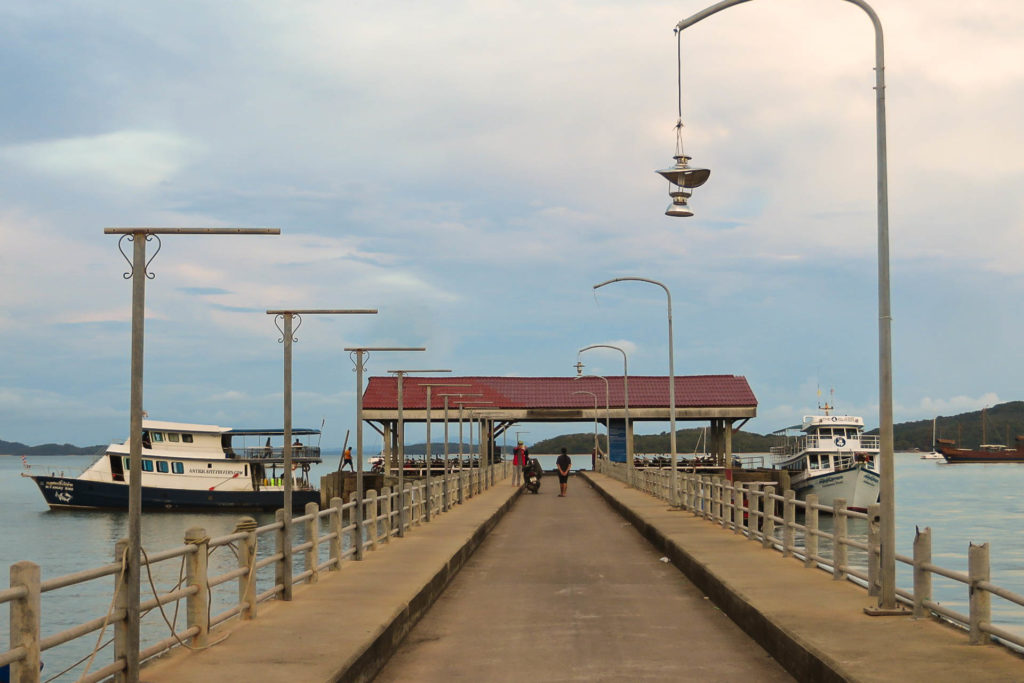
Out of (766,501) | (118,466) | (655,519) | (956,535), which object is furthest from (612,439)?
(766,501)

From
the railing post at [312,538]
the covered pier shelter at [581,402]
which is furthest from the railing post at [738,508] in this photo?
the covered pier shelter at [581,402]

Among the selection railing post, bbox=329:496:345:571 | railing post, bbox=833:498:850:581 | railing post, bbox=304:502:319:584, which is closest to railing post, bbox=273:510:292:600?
railing post, bbox=304:502:319:584

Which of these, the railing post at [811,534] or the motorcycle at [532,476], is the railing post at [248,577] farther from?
the motorcycle at [532,476]

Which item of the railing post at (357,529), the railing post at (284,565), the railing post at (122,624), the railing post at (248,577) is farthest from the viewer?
the railing post at (357,529)

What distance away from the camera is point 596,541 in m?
25.8

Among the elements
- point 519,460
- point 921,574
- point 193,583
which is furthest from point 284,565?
point 519,460

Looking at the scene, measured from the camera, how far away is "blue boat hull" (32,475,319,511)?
248 feet

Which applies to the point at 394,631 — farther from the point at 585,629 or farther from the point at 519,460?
the point at 519,460

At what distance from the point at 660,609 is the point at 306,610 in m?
4.60

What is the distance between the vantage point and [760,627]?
11719 mm

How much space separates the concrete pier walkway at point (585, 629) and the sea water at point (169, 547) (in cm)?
232

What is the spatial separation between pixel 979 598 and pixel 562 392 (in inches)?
2895

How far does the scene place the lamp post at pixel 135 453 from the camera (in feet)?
26.8

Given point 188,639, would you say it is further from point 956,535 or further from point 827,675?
point 956,535
